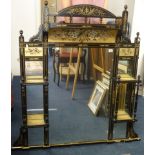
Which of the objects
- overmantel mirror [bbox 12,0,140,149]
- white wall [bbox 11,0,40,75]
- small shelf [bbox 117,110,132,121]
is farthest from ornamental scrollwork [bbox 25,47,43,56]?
white wall [bbox 11,0,40,75]

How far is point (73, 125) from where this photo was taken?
8.78ft

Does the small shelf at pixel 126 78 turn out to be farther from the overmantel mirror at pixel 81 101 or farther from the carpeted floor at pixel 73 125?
the carpeted floor at pixel 73 125

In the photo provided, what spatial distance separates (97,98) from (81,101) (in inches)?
14.8

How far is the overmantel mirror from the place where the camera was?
2.00 m

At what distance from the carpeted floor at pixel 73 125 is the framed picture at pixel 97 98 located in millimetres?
75

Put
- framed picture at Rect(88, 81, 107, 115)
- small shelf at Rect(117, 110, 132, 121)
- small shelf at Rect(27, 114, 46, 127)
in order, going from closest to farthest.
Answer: small shelf at Rect(27, 114, 46, 127) → small shelf at Rect(117, 110, 132, 121) → framed picture at Rect(88, 81, 107, 115)

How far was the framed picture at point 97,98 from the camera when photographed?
294cm

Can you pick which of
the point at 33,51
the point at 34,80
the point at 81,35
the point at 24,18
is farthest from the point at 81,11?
the point at 24,18

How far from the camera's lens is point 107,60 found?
3361 millimetres

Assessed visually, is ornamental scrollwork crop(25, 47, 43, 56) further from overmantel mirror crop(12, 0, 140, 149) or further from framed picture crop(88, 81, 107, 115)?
framed picture crop(88, 81, 107, 115)

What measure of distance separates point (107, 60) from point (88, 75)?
80cm
